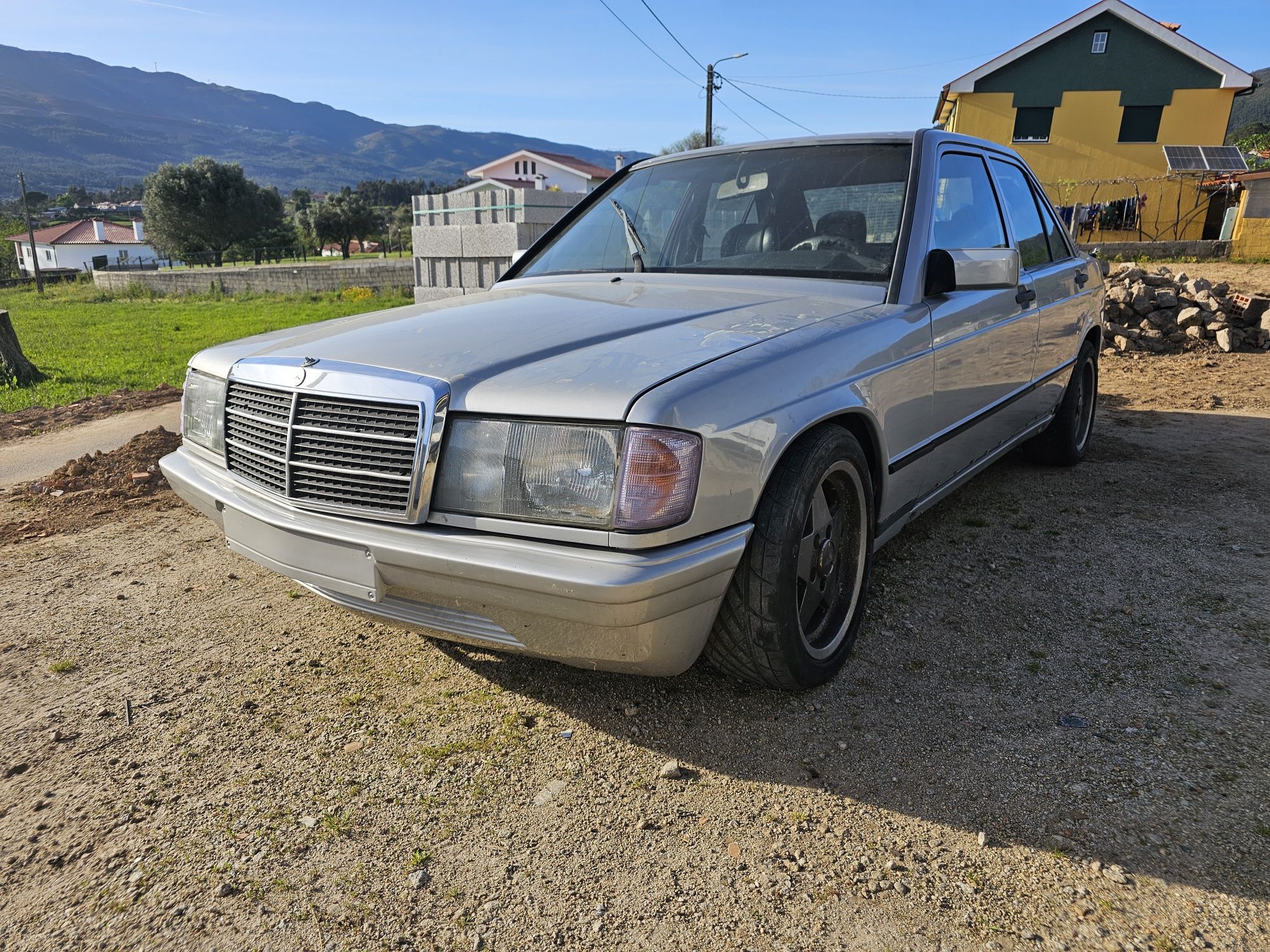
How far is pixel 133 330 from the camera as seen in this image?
14945mm

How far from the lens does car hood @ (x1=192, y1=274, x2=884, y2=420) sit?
78.0 inches

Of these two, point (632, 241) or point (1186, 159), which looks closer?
point (632, 241)

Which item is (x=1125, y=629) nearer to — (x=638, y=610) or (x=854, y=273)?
(x=854, y=273)

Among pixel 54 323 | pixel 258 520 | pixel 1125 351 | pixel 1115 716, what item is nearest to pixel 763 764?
pixel 1115 716

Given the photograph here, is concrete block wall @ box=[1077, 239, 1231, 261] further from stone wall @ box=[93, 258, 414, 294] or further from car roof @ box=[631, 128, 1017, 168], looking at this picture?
car roof @ box=[631, 128, 1017, 168]

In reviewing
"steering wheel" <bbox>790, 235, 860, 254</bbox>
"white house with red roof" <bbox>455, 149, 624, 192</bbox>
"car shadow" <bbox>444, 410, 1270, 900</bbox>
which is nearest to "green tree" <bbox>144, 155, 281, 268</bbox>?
"white house with red roof" <bbox>455, 149, 624, 192</bbox>

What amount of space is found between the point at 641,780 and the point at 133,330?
16.1 meters

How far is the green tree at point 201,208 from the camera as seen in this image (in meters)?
53.9

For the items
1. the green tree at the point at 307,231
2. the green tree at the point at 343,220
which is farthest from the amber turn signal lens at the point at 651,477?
the green tree at the point at 307,231

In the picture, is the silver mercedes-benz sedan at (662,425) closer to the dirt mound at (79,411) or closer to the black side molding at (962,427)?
the black side molding at (962,427)

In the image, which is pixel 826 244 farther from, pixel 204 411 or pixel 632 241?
pixel 204 411

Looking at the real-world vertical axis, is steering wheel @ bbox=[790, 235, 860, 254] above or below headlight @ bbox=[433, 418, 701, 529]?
above

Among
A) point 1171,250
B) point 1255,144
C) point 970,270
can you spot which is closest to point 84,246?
point 1171,250

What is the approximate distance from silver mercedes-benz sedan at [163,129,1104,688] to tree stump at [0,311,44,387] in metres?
7.55
